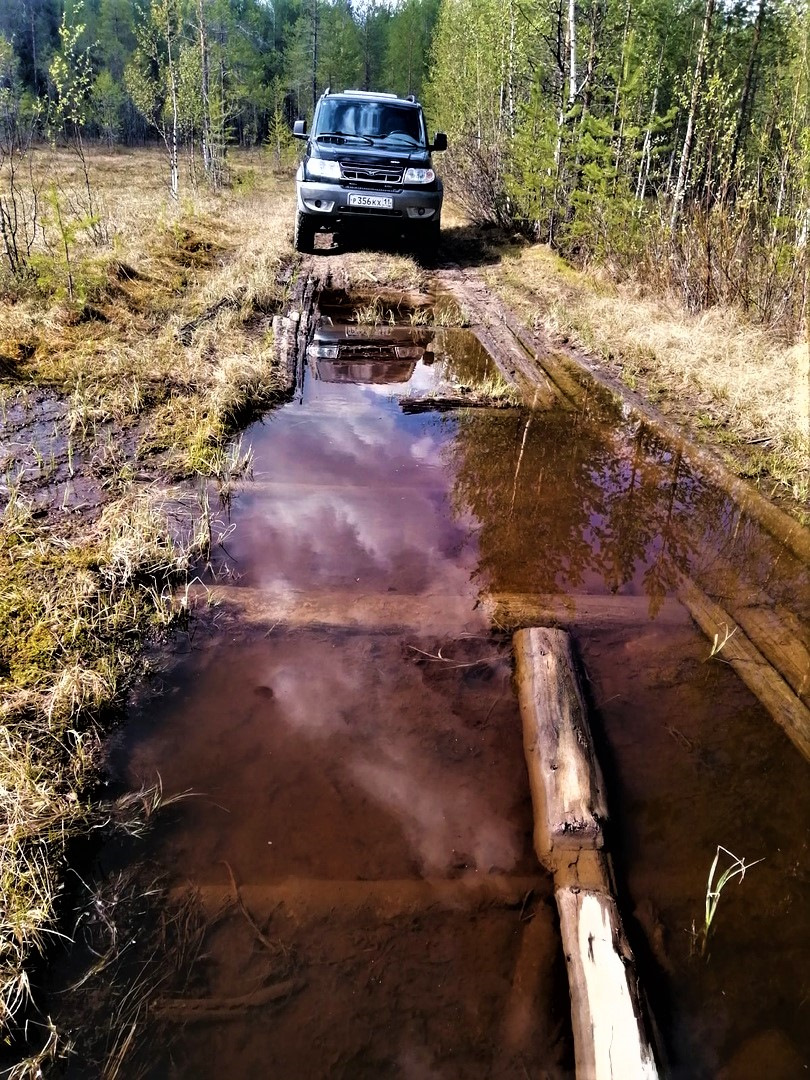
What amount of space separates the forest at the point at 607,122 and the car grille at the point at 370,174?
8.50 feet

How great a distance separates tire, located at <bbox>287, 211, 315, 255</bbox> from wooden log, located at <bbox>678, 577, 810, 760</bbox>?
29.6 feet

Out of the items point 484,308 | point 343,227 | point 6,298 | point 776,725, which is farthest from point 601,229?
point 776,725

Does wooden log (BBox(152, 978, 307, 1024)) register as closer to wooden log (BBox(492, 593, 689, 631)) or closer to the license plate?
wooden log (BBox(492, 593, 689, 631))

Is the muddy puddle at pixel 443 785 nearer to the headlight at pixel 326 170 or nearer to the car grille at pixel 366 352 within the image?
the car grille at pixel 366 352

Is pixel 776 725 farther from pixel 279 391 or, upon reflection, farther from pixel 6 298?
pixel 6 298

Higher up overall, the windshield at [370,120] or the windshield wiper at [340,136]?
the windshield at [370,120]

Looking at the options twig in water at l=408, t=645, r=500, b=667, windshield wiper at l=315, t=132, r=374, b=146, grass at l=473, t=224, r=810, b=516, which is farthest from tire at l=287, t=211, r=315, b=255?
twig in water at l=408, t=645, r=500, b=667

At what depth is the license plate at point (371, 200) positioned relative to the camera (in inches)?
386

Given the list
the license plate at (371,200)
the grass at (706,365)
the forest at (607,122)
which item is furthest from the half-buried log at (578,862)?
the license plate at (371,200)

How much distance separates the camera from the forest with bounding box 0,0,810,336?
7.28m

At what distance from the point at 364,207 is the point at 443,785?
30.6 feet

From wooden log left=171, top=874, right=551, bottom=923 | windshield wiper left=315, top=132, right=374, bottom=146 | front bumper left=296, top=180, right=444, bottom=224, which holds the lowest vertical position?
wooden log left=171, top=874, right=551, bottom=923

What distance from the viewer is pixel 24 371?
5.52 m

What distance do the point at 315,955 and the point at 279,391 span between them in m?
4.56
